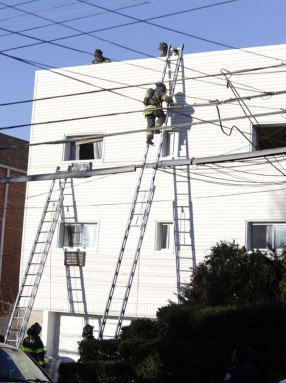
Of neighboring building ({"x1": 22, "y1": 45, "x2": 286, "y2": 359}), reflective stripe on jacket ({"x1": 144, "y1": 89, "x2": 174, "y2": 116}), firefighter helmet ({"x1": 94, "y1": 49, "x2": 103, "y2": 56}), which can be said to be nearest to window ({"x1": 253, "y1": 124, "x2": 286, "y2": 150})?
neighboring building ({"x1": 22, "y1": 45, "x2": 286, "y2": 359})

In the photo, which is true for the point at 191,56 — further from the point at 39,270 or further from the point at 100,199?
the point at 39,270

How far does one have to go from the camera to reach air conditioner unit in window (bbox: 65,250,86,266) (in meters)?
21.7

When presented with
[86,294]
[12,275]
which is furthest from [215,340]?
[12,275]

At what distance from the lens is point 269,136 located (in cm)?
2091

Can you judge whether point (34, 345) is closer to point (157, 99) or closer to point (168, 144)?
point (168, 144)

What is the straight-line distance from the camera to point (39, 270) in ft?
69.8

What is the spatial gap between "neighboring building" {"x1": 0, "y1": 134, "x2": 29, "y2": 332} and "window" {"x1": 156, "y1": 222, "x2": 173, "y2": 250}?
8426 millimetres

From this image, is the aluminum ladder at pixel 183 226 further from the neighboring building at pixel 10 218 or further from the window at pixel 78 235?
the neighboring building at pixel 10 218

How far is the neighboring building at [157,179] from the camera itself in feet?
66.4

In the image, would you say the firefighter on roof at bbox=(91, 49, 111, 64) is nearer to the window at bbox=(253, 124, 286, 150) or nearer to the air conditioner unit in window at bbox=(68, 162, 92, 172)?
the air conditioner unit in window at bbox=(68, 162, 92, 172)

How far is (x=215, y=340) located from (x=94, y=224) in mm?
7296

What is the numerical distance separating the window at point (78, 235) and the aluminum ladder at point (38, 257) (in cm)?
54

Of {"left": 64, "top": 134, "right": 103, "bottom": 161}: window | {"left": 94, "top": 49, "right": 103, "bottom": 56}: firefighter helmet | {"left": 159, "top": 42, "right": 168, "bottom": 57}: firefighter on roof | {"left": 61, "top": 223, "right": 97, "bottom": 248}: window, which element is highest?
{"left": 94, "top": 49, "right": 103, "bottom": 56}: firefighter helmet

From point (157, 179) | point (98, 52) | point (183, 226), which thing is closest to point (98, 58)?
point (98, 52)
